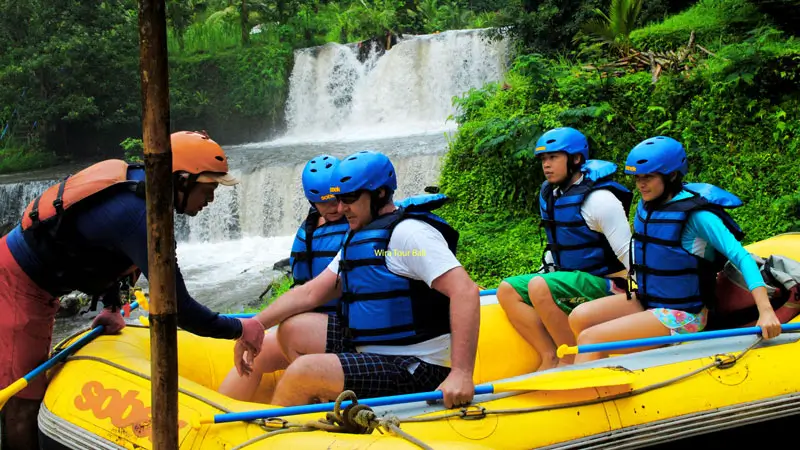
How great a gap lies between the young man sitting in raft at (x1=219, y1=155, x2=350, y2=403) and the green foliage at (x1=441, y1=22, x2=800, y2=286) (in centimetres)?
353

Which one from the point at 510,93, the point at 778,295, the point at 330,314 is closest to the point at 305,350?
the point at 330,314

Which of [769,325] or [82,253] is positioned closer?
[82,253]

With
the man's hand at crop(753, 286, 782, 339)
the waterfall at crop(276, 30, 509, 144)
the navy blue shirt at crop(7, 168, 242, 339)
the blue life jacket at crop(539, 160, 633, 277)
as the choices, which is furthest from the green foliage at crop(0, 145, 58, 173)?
the man's hand at crop(753, 286, 782, 339)

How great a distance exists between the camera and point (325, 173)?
11.6ft

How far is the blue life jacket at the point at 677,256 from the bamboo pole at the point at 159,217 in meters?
2.20

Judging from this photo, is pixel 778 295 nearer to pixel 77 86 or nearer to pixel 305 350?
pixel 305 350

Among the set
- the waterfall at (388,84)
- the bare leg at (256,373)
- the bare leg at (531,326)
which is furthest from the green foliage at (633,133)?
the waterfall at (388,84)

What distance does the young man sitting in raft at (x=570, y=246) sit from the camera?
364 cm

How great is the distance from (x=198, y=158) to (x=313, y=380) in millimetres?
943

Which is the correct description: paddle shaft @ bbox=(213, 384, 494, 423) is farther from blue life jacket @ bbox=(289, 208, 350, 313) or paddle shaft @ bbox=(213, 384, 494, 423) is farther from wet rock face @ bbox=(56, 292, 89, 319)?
wet rock face @ bbox=(56, 292, 89, 319)

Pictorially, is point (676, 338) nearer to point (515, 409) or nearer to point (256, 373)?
point (515, 409)

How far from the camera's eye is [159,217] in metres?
2.00

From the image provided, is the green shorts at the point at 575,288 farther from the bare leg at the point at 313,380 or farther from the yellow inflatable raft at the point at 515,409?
the bare leg at the point at 313,380

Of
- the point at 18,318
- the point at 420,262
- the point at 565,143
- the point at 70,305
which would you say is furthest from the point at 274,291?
the point at 420,262
